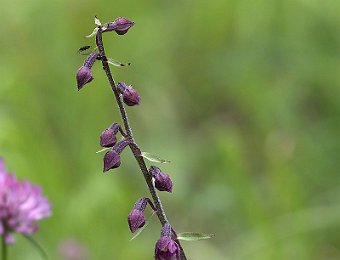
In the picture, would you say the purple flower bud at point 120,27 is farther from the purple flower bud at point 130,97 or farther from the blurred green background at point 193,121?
the blurred green background at point 193,121

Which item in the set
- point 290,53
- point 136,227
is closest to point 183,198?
point 290,53

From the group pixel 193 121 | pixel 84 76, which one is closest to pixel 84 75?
pixel 84 76

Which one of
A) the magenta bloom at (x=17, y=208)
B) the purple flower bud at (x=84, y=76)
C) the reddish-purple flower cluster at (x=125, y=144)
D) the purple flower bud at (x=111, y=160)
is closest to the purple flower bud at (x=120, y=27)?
the reddish-purple flower cluster at (x=125, y=144)

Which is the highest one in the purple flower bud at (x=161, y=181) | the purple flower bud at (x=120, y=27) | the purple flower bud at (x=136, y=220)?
the purple flower bud at (x=120, y=27)

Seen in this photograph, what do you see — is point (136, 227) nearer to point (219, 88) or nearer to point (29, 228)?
point (29, 228)

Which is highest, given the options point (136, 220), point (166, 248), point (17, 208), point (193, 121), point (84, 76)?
point (193, 121)

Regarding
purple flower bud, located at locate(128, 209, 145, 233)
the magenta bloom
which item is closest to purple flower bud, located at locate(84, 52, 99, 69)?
purple flower bud, located at locate(128, 209, 145, 233)

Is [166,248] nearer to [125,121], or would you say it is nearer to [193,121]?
[125,121]

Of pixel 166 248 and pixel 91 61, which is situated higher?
pixel 91 61
